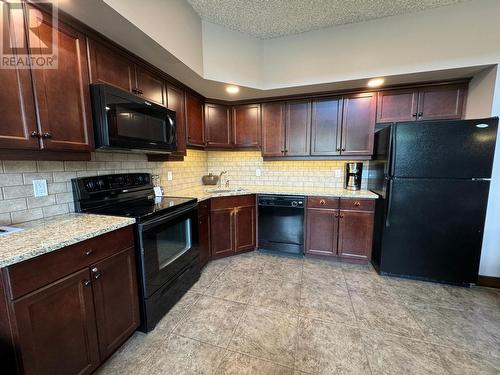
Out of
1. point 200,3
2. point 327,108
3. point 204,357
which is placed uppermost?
point 200,3

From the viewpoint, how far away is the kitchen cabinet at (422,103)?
2.35 m

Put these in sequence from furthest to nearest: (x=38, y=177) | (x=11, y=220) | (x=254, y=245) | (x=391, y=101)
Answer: (x=254, y=245), (x=391, y=101), (x=38, y=177), (x=11, y=220)

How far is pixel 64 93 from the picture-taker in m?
1.33

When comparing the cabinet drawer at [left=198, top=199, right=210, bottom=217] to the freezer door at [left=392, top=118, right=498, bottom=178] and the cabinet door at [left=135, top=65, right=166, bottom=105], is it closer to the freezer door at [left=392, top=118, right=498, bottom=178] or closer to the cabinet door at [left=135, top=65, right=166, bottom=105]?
the cabinet door at [left=135, top=65, right=166, bottom=105]

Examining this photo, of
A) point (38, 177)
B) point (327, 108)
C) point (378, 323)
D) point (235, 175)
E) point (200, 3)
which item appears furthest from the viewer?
point (235, 175)

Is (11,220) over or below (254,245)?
over

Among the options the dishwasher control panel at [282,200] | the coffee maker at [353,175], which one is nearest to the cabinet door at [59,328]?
the dishwasher control panel at [282,200]

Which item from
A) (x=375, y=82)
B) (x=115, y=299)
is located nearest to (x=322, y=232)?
(x=375, y=82)

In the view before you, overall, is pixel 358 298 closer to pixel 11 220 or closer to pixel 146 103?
pixel 146 103

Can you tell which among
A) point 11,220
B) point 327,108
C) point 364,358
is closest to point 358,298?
point 364,358

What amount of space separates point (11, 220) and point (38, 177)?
12.3 inches

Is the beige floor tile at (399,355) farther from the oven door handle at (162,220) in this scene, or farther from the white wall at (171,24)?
the white wall at (171,24)

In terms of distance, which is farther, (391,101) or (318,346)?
(391,101)

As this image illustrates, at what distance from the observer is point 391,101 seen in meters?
2.53
